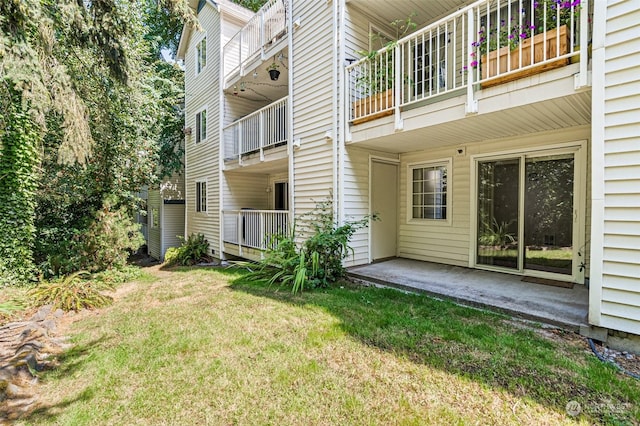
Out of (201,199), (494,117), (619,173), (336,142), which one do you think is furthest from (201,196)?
(619,173)

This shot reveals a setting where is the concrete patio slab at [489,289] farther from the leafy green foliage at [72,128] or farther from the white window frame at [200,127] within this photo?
the white window frame at [200,127]

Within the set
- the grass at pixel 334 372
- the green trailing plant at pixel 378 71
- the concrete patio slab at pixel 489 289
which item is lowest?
the grass at pixel 334 372

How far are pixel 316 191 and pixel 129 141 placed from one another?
21.7ft

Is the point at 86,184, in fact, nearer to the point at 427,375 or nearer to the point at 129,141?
the point at 129,141

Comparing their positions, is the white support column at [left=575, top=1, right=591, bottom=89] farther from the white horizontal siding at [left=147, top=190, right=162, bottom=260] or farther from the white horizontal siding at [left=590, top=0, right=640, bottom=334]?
the white horizontal siding at [left=147, top=190, right=162, bottom=260]

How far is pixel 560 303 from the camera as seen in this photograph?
399 cm

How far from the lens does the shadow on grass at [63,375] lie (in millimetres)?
2551

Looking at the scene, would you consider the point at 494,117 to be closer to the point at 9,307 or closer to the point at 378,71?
the point at 378,71

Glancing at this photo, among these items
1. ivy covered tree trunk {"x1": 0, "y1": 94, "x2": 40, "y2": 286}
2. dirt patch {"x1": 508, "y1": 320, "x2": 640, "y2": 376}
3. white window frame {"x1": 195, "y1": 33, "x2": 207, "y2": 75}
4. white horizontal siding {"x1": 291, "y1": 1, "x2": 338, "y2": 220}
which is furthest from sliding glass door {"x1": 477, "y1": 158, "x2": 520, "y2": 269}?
white window frame {"x1": 195, "y1": 33, "x2": 207, "y2": 75}

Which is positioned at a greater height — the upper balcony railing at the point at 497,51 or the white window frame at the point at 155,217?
the upper balcony railing at the point at 497,51

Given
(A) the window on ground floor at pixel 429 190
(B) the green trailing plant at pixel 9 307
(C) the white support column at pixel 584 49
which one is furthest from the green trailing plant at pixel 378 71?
(B) the green trailing plant at pixel 9 307

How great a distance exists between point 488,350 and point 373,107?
4.37 m

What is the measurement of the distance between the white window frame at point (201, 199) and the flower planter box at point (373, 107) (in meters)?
7.12

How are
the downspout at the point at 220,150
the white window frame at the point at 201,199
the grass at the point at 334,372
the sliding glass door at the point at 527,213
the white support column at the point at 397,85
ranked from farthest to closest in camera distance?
the white window frame at the point at 201,199 < the downspout at the point at 220,150 < the sliding glass door at the point at 527,213 < the white support column at the point at 397,85 < the grass at the point at 334,372
